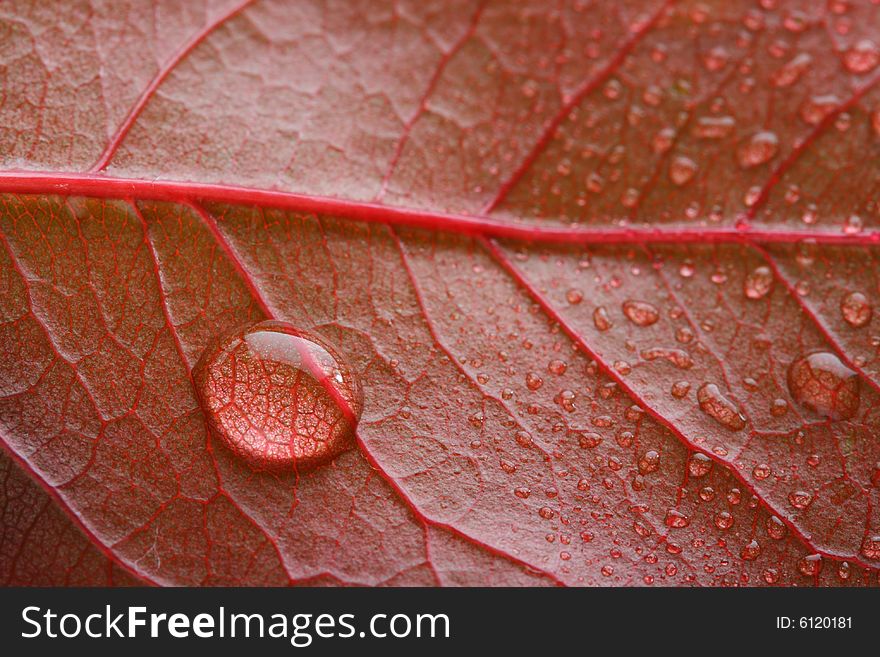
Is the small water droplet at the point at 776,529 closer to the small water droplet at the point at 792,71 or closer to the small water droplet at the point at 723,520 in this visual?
the small water droplet at the point at 723,520

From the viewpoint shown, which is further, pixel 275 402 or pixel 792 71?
pixel 792 71

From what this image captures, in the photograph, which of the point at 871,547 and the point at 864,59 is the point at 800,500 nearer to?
the point at 871,547

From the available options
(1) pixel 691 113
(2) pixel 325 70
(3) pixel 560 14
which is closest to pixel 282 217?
(2) pixel 325 70

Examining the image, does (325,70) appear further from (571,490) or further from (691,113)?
(571,490)

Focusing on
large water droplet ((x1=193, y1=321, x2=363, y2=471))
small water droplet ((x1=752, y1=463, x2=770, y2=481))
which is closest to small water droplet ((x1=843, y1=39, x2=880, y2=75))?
small water droplet ((x1=752, y1=463, x2=770, y2=481))

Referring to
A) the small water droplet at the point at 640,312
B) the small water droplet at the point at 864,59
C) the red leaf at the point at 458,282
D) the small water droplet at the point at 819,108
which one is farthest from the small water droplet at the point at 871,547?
the small water droplet at the point at 864,59

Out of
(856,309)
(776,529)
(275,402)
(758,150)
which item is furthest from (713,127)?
(275,402)

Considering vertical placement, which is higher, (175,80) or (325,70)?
(325,70)
